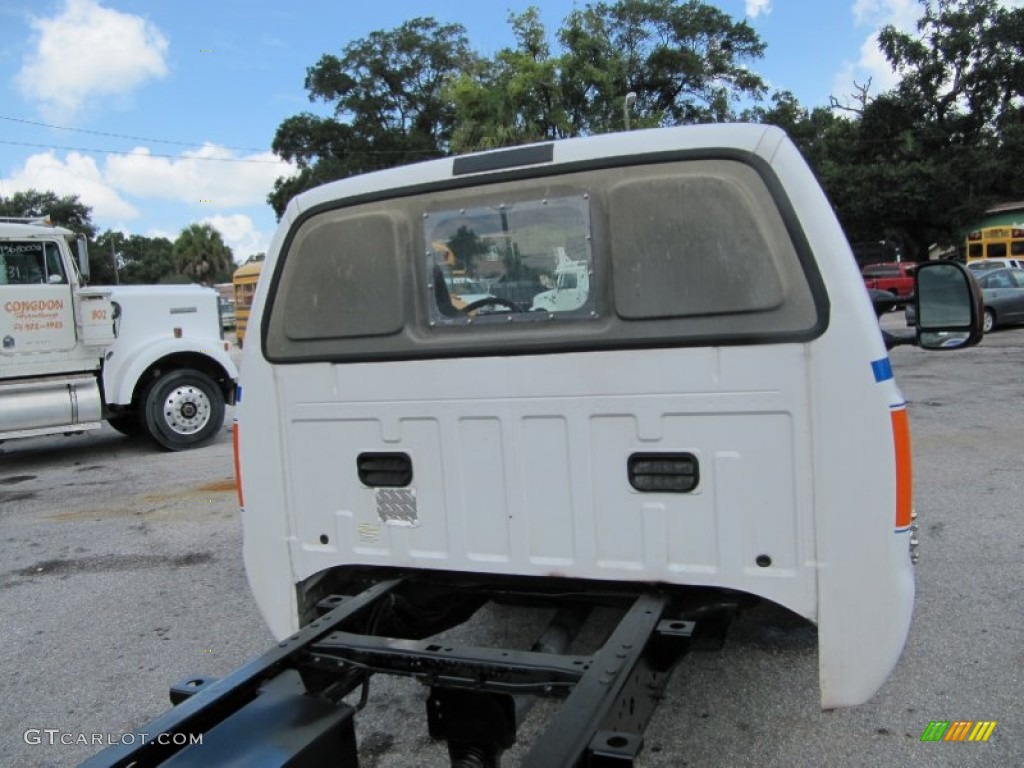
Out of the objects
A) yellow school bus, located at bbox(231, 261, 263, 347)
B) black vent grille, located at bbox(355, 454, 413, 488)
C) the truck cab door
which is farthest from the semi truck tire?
yellow school bus, located at bbox(231, 261, 263, 347)

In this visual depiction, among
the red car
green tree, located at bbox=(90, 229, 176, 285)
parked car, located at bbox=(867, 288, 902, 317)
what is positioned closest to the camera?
parked car, located at bbox=(867, 288, 902, 317)

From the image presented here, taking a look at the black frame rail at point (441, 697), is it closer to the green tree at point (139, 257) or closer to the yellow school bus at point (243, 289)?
the yellow school bus at point (243, 289)

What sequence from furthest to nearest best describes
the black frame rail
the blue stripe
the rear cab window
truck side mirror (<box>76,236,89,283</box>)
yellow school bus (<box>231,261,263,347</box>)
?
yellow school bus (<box>231,261,263,347</box>), truck side mirror (<box>76,236,89,283</box>), the rear cab window, the blue stripe, the black frame rail

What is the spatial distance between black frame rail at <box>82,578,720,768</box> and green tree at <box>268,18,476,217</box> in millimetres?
52789

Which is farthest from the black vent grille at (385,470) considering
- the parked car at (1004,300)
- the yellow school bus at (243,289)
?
the yellow school bus at (243,289)

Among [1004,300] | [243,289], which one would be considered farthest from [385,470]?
[243,289]

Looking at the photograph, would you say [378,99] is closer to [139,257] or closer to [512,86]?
[512,86]

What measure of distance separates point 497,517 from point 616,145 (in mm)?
1275

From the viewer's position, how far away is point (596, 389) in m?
2.54

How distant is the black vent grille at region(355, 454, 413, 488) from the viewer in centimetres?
283

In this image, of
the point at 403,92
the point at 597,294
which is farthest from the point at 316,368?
the point at 403,92

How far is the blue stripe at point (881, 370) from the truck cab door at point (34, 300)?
29.9 feet

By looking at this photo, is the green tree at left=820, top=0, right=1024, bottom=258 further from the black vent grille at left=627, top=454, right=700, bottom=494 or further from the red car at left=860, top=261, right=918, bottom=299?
the black vent grille at left=627, top=454, right=700, bottom=494

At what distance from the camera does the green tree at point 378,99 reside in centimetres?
5322
